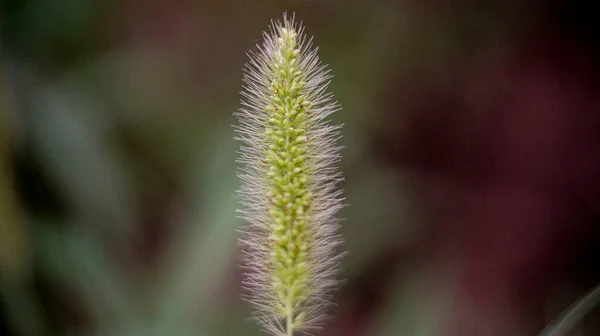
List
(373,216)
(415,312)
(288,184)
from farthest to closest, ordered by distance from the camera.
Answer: (373,216) → (415,312) → (288,184)

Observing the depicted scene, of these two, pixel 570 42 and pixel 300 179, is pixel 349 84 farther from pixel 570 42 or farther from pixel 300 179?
pixel 300 179

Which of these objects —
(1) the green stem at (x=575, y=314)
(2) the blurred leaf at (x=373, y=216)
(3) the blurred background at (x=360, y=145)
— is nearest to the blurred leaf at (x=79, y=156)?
(3) the blurred background at (x=360, y=145)

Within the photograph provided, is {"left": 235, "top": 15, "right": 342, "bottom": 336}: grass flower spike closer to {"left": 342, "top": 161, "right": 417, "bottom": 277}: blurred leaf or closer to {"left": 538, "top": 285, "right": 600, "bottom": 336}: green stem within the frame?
{"left": 538, "top": 285, "right": 600, "bottom": 336}: green stem

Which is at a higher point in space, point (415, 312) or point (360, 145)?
point (360, 145)

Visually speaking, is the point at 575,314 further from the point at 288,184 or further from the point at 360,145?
the point at 360,145

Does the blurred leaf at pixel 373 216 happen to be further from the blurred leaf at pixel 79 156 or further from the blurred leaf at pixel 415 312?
the blurred leaf at pixel 79 156

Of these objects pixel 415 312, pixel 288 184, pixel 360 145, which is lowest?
pixel 415 312

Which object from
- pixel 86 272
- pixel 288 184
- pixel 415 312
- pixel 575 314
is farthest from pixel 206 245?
pixel 575 314
